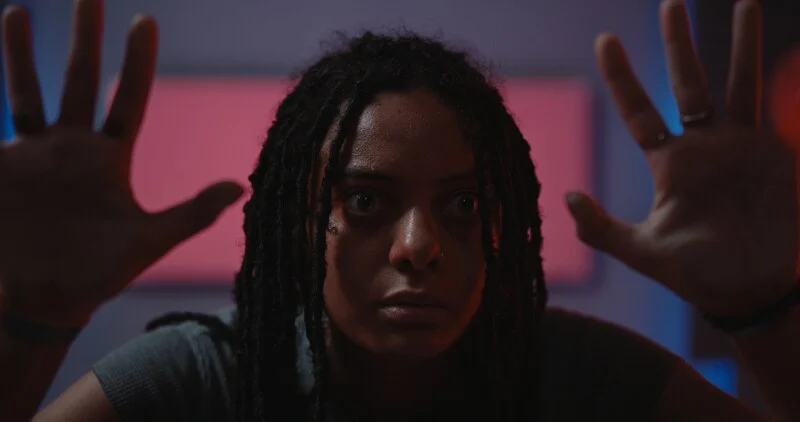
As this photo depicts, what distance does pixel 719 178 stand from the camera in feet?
2.98

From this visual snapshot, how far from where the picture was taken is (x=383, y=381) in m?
0.97

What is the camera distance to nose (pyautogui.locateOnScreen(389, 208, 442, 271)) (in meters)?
0.82

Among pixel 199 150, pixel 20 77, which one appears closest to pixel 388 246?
pixel 20 77

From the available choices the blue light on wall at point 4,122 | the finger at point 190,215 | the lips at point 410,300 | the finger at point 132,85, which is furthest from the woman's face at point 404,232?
the blue light on wall at point 4,122

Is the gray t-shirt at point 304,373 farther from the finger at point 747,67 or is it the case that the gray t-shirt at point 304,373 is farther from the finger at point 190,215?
the finger at point 747,67

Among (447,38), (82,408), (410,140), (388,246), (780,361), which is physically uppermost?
(447,38)

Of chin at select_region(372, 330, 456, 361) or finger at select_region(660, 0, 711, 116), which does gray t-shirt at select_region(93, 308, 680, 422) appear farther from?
finger at select_region(660, 0, 711, 116)

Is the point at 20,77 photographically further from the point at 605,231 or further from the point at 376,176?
the point at 605,231

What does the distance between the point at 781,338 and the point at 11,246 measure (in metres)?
0.93

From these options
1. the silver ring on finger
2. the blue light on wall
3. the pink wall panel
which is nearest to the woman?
the silver ring on finger

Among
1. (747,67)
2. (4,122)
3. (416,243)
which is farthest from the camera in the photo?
(4,122)

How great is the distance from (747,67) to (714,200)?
0.18 m

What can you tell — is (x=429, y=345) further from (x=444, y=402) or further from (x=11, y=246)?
(x=11, y=246)

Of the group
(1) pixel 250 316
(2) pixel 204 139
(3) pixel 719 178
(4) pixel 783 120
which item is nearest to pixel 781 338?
(3) pixel 719 178
